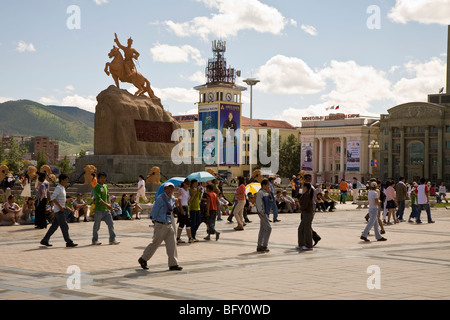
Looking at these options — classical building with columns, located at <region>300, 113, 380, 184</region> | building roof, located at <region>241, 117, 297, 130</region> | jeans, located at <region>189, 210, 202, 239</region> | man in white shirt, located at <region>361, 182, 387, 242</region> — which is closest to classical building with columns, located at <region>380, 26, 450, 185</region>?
classical building with columns, located at <region>300, 113, 380, 184</region>

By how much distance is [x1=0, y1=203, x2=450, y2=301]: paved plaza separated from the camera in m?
9.12

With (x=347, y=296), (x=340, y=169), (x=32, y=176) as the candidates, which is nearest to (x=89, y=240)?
(x=347, y=296)

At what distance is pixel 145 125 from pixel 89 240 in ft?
74.8

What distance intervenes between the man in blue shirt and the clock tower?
9756 cm

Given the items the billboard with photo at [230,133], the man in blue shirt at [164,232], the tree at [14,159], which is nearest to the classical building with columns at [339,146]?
the billboard with photo at [230,133]

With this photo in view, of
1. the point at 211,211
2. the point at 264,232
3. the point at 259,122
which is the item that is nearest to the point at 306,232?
the point at 264,232

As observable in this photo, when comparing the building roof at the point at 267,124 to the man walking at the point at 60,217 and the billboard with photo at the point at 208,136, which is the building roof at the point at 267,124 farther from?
the man walking at the point at 60,217

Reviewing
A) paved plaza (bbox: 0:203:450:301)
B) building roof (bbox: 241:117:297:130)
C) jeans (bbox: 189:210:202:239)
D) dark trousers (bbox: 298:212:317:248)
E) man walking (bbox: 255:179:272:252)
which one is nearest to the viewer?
paved plaza (bbox: 0:203:450:301)

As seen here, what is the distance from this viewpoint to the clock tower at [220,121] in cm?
11106

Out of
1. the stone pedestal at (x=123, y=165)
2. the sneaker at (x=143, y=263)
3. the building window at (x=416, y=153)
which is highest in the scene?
the building window at (x=416, y=153)

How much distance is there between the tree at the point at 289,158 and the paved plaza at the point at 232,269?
98.4m

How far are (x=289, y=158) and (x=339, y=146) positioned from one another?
8.96m

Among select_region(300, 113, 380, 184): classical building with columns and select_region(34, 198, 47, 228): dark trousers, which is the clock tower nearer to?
select_region(300, 113, 380, 184): classical building with columns

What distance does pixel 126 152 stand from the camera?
125ft
